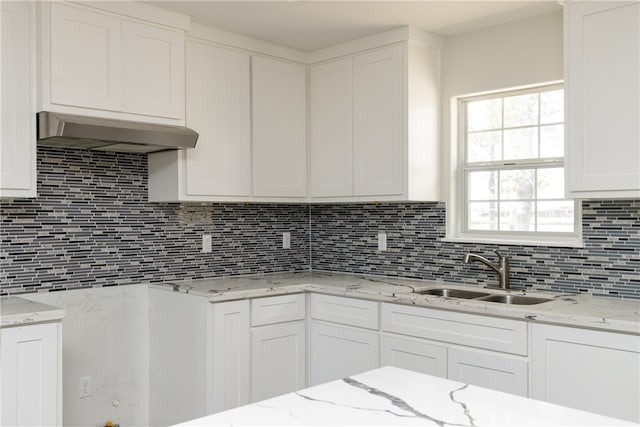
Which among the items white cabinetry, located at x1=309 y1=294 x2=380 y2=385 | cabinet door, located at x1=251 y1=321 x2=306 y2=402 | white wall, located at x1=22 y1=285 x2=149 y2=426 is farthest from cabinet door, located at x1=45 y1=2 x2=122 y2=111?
white cabinetry, located at x1=309 y1=294 x2=380 y2=385

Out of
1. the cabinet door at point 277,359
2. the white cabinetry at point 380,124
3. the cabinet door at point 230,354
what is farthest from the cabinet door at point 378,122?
the cabinet door at point 230,354

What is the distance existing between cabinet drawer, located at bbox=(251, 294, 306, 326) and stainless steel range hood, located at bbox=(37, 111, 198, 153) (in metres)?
0.95

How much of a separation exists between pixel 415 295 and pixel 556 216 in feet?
3.00

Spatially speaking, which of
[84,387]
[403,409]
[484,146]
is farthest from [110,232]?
[403,409]

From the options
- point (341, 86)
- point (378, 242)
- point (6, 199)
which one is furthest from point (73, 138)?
point (378, 242)

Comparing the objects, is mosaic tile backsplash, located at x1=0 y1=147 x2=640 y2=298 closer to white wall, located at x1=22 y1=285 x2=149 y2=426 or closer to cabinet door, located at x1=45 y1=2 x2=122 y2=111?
white wall, located at x1=22 y1=285 x2=149 y2=426

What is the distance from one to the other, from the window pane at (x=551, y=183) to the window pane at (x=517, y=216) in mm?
100

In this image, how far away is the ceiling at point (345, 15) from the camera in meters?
3.09

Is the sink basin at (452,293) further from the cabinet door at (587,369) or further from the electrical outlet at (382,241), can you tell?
the cabinet door at (587,369)

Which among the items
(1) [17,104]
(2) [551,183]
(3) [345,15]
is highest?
(3) [345,15]

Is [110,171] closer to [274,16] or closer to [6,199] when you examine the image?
[6,199]

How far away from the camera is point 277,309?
11.2ft

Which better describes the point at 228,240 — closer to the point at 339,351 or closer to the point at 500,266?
the point at 339,351

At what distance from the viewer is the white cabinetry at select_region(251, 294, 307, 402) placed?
10.9 ft
